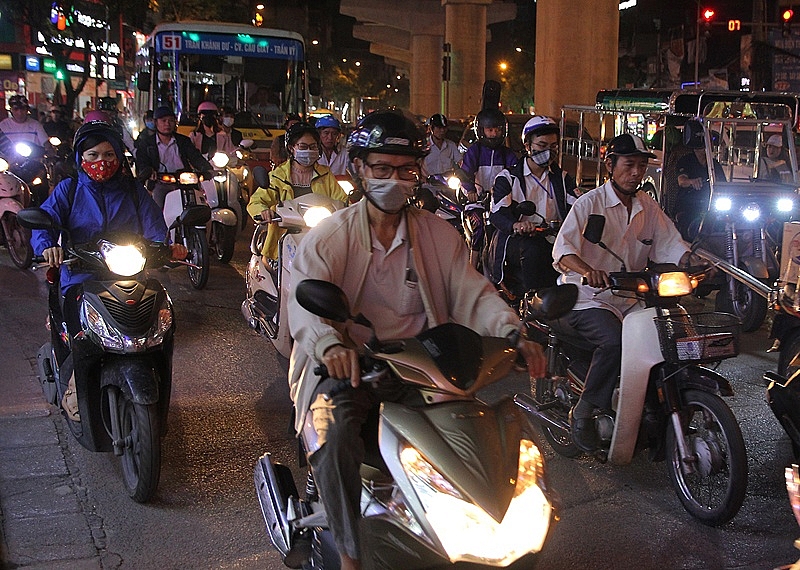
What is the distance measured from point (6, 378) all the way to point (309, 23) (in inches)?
4617

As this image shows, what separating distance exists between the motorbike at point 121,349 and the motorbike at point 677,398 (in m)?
2.00

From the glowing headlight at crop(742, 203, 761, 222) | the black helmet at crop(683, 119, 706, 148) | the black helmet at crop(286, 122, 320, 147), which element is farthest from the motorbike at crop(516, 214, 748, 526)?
the black helmet at crop(683, 119, 706, 148)

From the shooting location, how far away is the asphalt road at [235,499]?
446cm

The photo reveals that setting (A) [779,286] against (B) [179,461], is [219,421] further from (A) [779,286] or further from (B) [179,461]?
(A) [779,286]

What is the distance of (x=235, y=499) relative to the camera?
16.7 feet

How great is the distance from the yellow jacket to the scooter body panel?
355cm

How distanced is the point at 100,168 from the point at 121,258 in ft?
2.47

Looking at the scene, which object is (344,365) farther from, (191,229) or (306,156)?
(191,229)

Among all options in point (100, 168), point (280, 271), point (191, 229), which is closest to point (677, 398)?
point (100, 168)

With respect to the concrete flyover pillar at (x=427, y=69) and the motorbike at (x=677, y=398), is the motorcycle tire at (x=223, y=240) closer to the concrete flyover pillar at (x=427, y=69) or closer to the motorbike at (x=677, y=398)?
the motorbike at (x=677, y=398)

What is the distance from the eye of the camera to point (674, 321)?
4.77 m

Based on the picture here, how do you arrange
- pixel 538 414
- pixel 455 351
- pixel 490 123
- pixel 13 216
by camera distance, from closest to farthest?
pixel 455 351 → pixel 538 414 → pixel 490 123 → pixel 13 216

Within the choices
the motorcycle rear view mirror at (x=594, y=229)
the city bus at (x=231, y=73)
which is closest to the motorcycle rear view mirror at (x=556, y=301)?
the motorcycle rear view mirror at (x=594, y=229)

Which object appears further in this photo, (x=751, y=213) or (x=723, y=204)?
(x=723, y=204)
